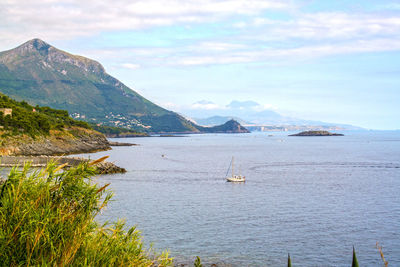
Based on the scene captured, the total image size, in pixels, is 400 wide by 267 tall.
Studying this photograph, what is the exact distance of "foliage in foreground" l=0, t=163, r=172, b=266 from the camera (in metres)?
15.3

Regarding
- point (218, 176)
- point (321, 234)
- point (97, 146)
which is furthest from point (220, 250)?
point (97, 146)

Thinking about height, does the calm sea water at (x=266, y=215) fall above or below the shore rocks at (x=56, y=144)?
below

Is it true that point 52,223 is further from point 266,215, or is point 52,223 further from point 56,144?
point 56,144

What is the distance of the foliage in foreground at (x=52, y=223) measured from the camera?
15.3 metres

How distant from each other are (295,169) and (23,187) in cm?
11171

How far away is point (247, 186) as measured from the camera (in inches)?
3479

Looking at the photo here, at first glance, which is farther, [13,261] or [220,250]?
[220,250]

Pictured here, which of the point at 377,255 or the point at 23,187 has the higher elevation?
the point at 23,187

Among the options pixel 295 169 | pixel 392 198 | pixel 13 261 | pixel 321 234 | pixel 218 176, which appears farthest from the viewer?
pixel 295 169

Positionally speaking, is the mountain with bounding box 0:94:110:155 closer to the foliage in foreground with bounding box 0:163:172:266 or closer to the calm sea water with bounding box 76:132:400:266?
the calm sea water with bounding box 76:132:400:266

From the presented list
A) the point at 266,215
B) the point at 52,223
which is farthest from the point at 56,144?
the point at 52,223

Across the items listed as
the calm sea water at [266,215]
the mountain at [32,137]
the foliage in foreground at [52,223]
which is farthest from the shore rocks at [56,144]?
the foliage in foreground at [52,223]

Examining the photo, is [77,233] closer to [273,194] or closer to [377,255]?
[377,255]

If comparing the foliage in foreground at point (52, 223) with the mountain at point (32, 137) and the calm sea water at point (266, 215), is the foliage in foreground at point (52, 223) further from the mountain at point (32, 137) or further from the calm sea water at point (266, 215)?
the mountain at point (32, 137)
